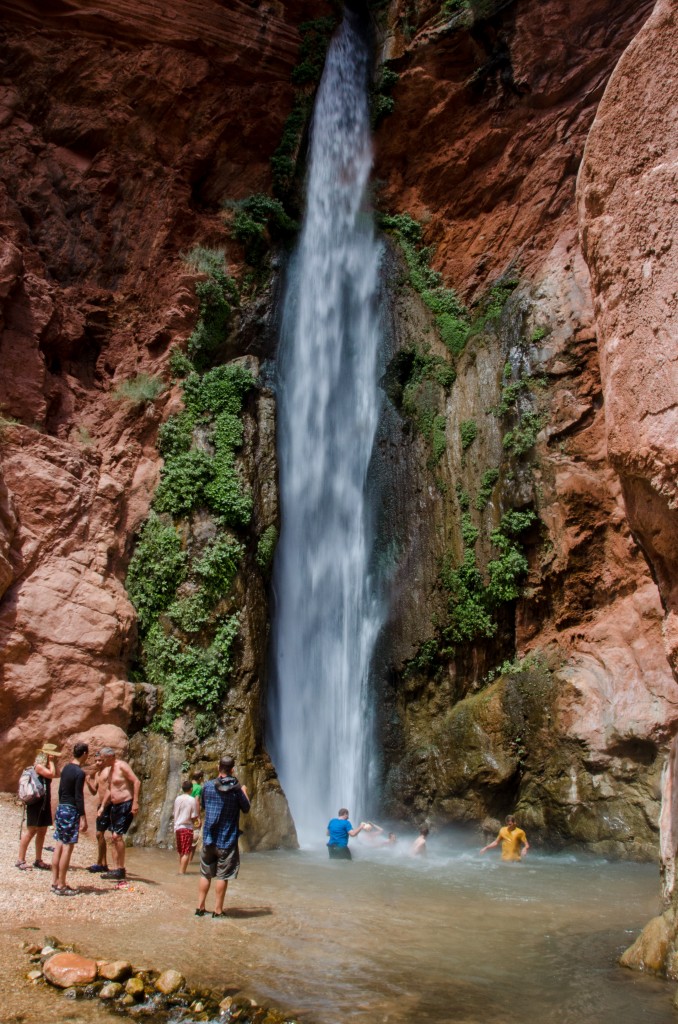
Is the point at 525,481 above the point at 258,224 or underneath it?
underneath

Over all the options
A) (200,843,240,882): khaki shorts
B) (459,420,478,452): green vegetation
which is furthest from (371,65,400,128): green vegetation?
(200,843,240,882): khaki shorts

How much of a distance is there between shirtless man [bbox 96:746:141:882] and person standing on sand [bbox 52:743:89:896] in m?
0.48

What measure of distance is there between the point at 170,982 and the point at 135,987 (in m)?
0.23

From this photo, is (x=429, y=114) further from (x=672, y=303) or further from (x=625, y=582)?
(x=672, y=303)

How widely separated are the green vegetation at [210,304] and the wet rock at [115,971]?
13.6 m

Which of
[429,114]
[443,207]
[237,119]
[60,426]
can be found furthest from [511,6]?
[60,426]

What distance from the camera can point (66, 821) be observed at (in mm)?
7844

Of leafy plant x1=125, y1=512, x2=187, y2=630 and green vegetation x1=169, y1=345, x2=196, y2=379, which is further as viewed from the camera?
green vegetation x1=169, y1=345, x2=196, y2=379

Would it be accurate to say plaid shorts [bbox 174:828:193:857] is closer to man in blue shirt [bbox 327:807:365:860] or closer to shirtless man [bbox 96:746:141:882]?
shirtless man [bbox 96:746:141:882]

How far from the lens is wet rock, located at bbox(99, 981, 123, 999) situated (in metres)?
5.11

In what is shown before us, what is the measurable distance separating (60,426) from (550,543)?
10.1 m

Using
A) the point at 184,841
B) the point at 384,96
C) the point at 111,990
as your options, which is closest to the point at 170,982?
the point at 111,990

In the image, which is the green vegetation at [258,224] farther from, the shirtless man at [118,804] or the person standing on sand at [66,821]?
the person standing on sand at [66,821]

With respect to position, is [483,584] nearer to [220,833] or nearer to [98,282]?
[220,833]
